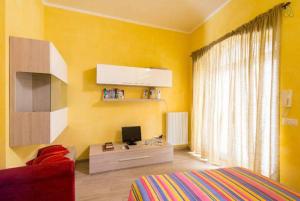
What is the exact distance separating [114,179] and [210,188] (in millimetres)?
1687

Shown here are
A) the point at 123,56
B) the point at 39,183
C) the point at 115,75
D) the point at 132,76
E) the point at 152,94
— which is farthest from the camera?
the point at 152,94

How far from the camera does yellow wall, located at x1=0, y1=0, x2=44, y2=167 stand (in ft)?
4.43

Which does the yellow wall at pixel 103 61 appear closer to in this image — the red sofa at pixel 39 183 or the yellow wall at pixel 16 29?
the yellow wall at pixel 16 29

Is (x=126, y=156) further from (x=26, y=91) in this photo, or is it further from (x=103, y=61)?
(x=103, y=61)

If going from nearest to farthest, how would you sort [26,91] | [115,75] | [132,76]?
1. [26,91]
2. [115,75]
3. [132,76]

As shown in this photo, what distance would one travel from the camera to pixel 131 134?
3102 mm

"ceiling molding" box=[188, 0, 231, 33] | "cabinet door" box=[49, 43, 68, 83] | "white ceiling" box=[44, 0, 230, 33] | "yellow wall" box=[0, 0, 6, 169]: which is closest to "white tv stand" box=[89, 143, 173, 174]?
"yellow wall" box=[0, 0, 6, 169]

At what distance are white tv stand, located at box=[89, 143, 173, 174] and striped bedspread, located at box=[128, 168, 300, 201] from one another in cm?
141

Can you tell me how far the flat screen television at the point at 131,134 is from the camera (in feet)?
10.0

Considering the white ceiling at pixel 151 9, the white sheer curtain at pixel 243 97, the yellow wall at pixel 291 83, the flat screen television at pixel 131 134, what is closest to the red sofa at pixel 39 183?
the flat screen television at pixel 131 134

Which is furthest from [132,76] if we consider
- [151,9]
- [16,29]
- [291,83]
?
[291,83]

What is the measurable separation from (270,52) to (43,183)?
9.57ft

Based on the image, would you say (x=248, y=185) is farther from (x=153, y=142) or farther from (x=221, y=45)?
(x=221, y=45)

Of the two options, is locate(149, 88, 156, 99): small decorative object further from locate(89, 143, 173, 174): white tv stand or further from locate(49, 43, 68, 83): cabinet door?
locate(49, 43, 68, 83): cabinet door
